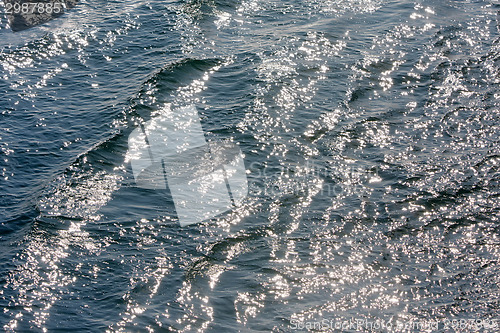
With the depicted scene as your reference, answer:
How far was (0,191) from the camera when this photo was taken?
1252cm

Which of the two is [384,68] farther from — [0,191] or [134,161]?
[0,191]

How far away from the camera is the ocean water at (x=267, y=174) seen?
32.4 feet

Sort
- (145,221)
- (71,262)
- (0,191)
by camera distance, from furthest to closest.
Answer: (0,191)
(145,221)
(71,262)

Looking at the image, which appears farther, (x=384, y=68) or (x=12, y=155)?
(x=384, y=68)

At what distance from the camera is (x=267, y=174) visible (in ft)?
43.3

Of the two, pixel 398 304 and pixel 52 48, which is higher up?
pixel 52 48

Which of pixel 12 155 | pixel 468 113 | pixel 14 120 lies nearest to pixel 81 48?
pixel 14 120

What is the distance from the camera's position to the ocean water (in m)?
9.87

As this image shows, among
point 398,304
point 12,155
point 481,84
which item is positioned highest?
point 481,84

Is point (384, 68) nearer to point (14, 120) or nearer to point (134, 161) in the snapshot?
point (134, 161)

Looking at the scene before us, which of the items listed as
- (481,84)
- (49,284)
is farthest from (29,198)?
(481,84)

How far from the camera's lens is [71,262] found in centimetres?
1068

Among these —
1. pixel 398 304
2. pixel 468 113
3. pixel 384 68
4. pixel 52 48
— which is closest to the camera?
pixel 398 304

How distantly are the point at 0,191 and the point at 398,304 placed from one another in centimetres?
937
